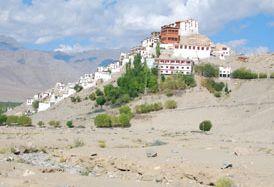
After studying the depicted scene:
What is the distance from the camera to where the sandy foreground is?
1281 inches

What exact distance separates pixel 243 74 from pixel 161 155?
71.4 metres

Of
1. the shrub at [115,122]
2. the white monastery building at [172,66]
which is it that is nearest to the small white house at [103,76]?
the white monastery building at [172,66]

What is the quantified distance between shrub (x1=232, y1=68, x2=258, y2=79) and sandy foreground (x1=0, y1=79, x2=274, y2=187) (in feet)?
53.9

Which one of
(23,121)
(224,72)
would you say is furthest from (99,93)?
(224,72)

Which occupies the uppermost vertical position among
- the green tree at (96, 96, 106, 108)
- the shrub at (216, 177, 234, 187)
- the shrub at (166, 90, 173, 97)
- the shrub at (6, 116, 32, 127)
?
the shrub at (166, 90, 173, 97)

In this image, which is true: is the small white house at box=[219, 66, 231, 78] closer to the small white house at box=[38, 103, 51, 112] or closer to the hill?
the hill

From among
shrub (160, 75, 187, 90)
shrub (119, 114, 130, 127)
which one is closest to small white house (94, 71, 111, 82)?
shrub (160, 75, 187, 90)

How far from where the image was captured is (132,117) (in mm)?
93250

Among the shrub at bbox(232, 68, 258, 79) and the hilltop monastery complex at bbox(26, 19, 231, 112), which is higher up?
the hilltop monastery complex at bbox(26, 19, 231, 112)

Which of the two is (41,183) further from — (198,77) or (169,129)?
(198,77)

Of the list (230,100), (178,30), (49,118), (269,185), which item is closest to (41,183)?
(269,185)

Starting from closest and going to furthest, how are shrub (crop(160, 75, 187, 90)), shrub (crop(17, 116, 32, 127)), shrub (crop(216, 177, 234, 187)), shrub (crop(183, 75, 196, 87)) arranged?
shrub (crop(216, 177, 234, 187)) < shrub (crop(17, 116, 32, 127)) < shrub (crop(160, 75, 187, 90)) < shrub (crop(183, 75, 196, 87))

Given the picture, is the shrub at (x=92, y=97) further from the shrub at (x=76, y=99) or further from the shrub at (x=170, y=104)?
the shrub at (x=170, y=104)

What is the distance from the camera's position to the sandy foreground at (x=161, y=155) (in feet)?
107
